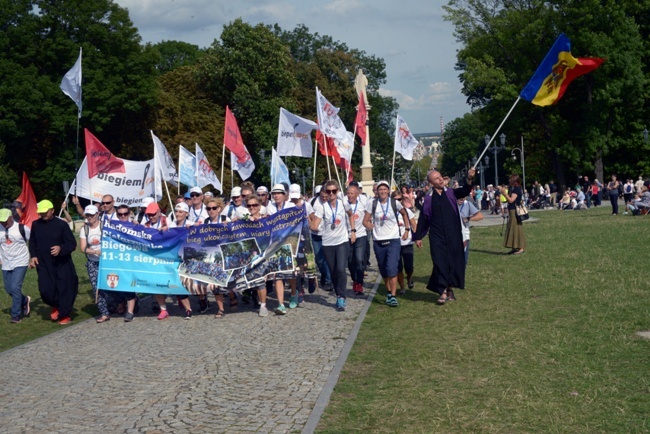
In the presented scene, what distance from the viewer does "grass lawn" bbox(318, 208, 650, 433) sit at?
623 cm

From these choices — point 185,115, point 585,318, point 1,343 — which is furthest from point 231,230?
point 185,115

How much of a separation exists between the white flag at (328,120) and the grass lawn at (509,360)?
Result: 8.12 m

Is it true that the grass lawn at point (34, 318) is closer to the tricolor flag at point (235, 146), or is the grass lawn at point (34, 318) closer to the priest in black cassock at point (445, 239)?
the priest in black cassock at point (445, 239)

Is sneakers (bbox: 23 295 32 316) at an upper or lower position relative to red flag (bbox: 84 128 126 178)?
lower

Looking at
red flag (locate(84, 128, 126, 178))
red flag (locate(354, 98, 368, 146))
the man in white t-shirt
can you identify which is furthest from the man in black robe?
red flag (locate(354, 98, 368, 146))

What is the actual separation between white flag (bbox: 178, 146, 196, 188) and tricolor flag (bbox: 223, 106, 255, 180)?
1.09 metres

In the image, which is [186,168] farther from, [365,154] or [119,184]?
[365,154]

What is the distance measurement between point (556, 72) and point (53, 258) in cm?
890

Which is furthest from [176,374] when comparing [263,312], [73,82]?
[73,82]

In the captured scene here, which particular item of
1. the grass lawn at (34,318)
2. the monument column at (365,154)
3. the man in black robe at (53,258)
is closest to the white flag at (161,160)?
the grass lawn at (34,318)

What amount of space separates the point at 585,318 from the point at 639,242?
10.6 metres

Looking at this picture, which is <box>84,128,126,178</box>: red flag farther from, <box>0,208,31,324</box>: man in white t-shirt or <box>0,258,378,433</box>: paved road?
<box>0,258,378,433</box>: paved road

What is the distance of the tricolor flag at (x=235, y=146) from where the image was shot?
872 inches

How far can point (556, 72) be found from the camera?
14141 millimetres
